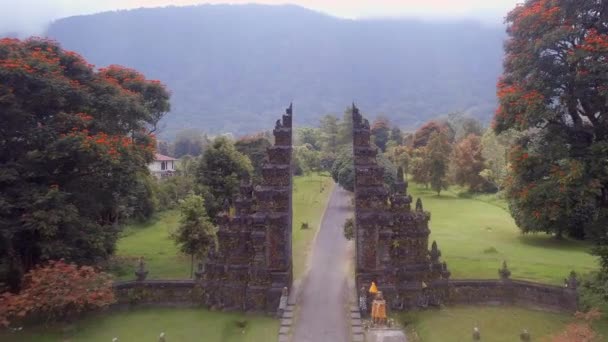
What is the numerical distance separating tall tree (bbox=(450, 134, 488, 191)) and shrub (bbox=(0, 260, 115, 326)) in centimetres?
4466

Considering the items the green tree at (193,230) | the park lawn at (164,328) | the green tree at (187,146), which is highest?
the green tree at (187,146)

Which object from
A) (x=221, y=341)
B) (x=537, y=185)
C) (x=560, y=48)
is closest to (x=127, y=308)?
(x=221, y=341)

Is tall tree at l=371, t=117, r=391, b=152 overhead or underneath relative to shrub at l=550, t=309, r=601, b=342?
overhead

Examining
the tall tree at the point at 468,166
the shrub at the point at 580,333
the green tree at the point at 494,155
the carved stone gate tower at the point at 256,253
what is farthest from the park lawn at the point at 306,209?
the green tree at the point at 494,155

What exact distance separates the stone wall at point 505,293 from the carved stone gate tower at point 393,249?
615 millimetres

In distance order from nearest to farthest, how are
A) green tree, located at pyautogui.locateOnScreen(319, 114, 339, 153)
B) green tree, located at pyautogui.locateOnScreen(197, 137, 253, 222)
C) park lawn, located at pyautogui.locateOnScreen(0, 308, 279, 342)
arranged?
park lawn, located at pyautogui.locateOnScreen(0, 308, 279, 342)
green tree, located at pyautogui.locateOnScreen(197, 137, 253, 222)
green tree, located at pyautogui.locateOnScreen(319, 114, 339, 153)

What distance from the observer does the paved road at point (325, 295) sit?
676 inches

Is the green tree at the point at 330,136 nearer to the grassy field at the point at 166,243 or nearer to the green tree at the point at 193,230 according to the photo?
the grassy field at the point at 166,243

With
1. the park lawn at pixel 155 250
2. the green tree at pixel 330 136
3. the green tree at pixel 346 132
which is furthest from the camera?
the green tree at pixel 330 136

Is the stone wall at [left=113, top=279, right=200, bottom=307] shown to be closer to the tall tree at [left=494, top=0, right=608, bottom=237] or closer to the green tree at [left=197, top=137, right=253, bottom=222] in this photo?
the green tree at [left=197, top=137, right=253, bottom=222]

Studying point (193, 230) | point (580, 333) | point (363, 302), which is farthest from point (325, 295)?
point (580, 333)

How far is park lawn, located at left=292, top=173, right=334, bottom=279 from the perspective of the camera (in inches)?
1101

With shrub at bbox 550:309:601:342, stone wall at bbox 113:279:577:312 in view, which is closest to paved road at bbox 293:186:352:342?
stone wall at bbox 113:279:577:312

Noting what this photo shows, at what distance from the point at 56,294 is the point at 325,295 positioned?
10.00 meters
